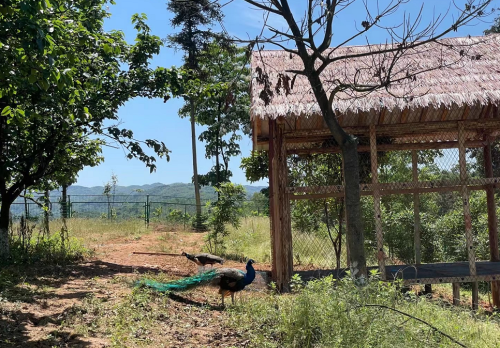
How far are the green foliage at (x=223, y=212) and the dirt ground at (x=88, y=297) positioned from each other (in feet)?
7.24

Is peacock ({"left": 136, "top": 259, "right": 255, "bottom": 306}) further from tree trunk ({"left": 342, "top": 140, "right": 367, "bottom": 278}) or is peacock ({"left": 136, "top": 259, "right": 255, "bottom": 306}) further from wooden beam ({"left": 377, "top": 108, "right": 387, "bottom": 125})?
wooden beam ({"left": 377, "top": 108, "right": 387, "bottom": 125})

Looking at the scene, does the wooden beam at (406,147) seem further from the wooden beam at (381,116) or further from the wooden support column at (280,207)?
the wooden support column at (280,207)

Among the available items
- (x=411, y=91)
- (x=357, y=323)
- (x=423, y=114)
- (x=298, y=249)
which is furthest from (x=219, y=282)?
(x=298, y=249)

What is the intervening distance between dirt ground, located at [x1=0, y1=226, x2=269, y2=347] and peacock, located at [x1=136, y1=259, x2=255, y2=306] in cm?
21

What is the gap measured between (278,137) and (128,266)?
426cm

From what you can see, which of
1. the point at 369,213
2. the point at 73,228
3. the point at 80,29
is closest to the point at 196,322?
the point at 80,29

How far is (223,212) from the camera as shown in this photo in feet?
41.2

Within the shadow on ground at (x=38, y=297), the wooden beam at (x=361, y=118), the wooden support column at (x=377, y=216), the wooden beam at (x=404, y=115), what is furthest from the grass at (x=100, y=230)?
the wooden beam at (x=404, y=115)

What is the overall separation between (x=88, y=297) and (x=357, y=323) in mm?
3919

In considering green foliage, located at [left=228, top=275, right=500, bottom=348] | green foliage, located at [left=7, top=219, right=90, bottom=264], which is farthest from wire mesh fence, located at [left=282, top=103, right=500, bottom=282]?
green foliage, located at [left=7, top=219, right=90, bottom=264]

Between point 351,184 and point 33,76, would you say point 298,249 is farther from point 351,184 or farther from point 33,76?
point 33,76

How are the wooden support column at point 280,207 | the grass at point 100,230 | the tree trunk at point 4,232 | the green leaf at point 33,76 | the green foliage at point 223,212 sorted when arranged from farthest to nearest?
the grass at point 100,230
the green foliage at point 223,212
the tree trunk at point 4,232
the wooden support column at point 280,207
the green leaf at point 33,76

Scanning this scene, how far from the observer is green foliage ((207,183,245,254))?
41.1ft

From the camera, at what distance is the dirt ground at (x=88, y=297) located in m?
4.88
